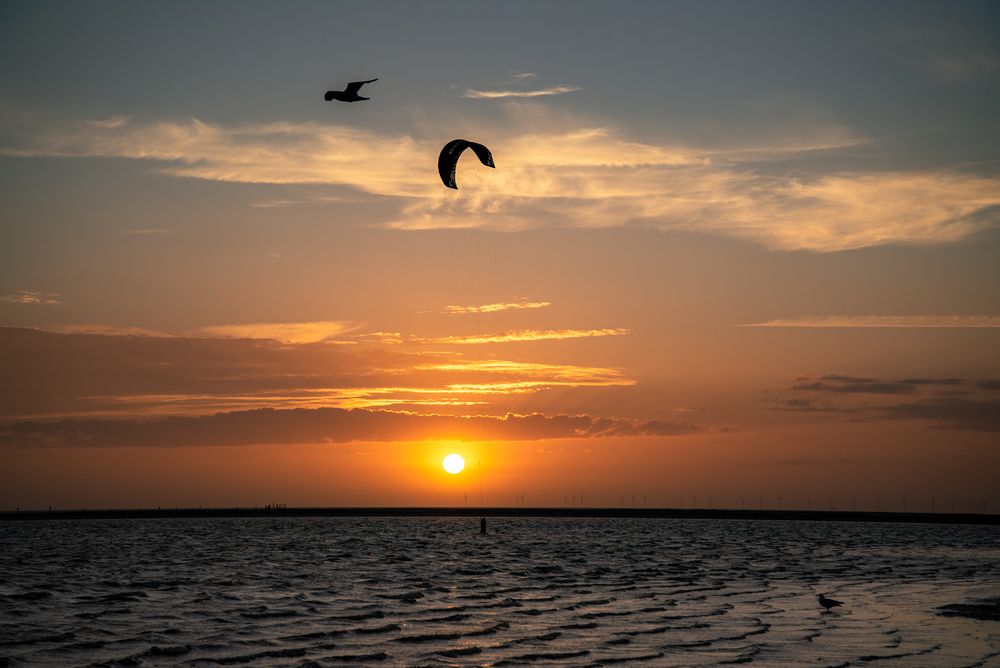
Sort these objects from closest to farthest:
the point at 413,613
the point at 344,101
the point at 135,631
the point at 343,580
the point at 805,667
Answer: the point at 805,667
the point at 135,631
the point at 413,613
the point at 344,101
the point at 343,580

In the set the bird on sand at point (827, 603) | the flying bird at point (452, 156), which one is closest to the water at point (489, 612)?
the bird on sand at point (827, 603)

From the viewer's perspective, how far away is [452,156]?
6069 centimetres

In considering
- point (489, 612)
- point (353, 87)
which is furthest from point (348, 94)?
point (489, 612)

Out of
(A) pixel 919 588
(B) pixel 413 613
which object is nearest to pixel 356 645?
(B) pixel 413 613

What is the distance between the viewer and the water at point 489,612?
29062mm

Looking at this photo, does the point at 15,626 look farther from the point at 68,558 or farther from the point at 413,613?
the point at 68,558

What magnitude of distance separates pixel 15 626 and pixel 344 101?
27.0m

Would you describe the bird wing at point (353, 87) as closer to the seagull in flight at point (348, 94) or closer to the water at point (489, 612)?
the seagull in flight at point (348, 94)

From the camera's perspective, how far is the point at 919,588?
49.0 meters

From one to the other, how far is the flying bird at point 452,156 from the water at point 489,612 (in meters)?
23.6

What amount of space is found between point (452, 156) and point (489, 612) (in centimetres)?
3156

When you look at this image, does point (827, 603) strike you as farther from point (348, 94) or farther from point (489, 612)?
point (348, 94)

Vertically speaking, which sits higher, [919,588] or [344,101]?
[344,101]

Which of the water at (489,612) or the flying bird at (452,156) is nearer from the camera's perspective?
the water at (489,612)
